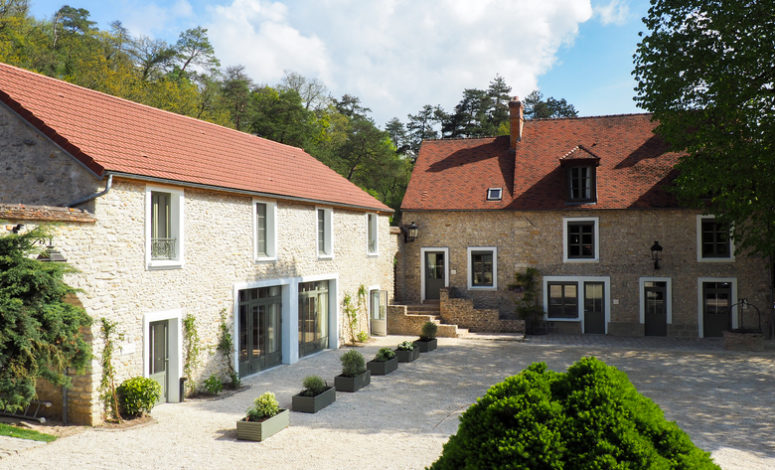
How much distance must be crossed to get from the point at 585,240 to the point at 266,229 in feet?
43.5

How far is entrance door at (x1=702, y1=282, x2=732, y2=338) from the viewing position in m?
20.7

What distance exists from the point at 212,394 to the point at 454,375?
247 inches

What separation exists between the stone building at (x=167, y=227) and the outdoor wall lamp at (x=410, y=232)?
578cm

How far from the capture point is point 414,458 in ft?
27.9

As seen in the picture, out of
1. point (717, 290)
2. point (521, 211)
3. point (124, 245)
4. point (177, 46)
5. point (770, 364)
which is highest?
point (177, 46)

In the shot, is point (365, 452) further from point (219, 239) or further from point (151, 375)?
point (219, 239)

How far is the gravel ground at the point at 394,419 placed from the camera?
→ 27.5 ft

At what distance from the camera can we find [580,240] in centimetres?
2209

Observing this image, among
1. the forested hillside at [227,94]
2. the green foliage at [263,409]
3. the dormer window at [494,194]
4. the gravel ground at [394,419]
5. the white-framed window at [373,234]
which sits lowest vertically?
the gravel ground at [394,419]

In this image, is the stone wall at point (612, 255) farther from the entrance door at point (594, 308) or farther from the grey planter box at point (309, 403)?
the grey planter box at point (309, 403)

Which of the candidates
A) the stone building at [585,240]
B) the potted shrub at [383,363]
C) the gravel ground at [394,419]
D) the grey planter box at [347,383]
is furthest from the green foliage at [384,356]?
the stone building at [585,240]

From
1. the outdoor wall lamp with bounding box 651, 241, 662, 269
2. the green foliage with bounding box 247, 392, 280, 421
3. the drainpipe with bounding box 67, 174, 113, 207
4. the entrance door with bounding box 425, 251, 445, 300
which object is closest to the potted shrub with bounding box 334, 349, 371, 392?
the green foliage with bounding box 247, 392, 280, 421

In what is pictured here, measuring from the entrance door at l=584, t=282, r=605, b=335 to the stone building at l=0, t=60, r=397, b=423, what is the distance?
1033 cm

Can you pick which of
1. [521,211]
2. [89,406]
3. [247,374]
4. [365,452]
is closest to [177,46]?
[521,211]
